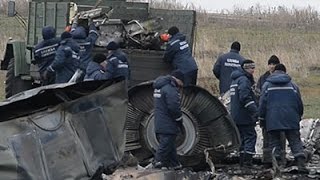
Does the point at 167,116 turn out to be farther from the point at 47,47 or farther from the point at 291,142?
the point at 47,47

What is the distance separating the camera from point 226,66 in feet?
46.0

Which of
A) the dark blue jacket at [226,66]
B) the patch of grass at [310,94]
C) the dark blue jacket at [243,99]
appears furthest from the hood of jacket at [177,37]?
the patch of grass at [310,94]

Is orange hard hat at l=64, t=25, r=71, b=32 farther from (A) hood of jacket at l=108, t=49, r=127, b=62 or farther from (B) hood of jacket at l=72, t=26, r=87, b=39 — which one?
(A) hood of jacket at l=108, t=49, r=127, b=62

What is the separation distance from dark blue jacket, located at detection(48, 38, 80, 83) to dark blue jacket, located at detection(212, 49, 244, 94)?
2.42 metres

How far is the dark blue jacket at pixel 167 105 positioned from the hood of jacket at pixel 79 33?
3.32m

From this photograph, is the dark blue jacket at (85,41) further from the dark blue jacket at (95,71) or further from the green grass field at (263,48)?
the green grass field at (263,48)

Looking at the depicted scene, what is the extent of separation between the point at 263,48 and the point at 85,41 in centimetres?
1700

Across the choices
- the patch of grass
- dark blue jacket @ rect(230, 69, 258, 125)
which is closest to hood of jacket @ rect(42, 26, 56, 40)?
dark blue jacket @ rect(230, 69, 258, 125)

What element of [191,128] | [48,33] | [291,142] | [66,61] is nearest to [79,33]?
[66,61]

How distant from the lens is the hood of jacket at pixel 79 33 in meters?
14.4

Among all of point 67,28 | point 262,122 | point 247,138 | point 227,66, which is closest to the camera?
point 262,122

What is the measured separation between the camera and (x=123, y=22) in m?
15.1

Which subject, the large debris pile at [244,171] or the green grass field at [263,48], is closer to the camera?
the large debris pile at [244,171]

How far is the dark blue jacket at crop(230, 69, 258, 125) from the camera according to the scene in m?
11.8
